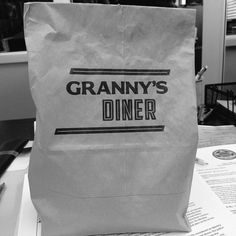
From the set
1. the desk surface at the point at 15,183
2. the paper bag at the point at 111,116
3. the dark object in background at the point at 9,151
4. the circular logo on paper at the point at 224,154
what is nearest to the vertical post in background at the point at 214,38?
the desk surface at the point at 15,183

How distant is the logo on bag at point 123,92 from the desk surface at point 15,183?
0.19 meters

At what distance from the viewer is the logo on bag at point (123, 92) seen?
1.24ft

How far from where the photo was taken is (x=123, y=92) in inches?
15.2

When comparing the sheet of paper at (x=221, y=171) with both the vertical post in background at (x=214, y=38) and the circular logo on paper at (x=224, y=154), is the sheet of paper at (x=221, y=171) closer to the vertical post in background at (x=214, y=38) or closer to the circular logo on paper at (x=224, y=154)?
the circular logo on paper at (x=224, y=154)

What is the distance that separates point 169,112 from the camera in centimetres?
39

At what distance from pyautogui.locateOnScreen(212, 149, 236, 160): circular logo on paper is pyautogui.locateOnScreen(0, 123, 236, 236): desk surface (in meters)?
0.06

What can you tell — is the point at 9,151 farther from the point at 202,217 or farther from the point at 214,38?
the point at 214,38

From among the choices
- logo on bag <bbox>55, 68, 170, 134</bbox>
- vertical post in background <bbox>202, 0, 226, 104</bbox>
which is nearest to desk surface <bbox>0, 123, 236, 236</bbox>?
logo on bag <bbox>55, 68, 170, 134</bbox>

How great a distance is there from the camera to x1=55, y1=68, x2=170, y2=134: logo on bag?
0.38m

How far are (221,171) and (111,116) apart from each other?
303 millimetres

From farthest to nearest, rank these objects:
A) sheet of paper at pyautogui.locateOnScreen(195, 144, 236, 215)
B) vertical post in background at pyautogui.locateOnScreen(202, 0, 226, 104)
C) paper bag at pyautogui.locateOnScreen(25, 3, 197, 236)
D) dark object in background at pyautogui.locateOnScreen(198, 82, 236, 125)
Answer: vertical post in background at pyautogui.locateOnScreen(202, 0, 226, 104) → dark object in background at pyautogui.locateOnScreen(198, 82, 236, 125) → sheet of paper at pyautogui.locateOnScreen(195, 144, 236, 215) → paper bag at pyautogui.locateOnScreen(25, 3, 197, 236)

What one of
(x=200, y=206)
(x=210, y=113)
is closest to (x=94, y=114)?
(x=200, y=206)

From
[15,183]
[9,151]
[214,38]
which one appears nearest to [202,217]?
[15,183]

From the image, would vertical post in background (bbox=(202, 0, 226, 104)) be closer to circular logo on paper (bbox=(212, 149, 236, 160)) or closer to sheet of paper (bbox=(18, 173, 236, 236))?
circular logo on paper (bbox=(212, 149, 236, 160))
